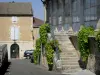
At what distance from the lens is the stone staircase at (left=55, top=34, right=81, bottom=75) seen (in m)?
23.1

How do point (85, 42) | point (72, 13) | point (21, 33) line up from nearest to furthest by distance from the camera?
point (85, 42), point (72, 13), point (21, 33)

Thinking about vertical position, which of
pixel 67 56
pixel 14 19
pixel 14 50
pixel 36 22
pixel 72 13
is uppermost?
pixel 14 19

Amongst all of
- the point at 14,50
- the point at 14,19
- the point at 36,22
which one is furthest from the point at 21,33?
the point at 36,22

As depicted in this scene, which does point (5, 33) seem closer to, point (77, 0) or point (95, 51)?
point (77, 0)

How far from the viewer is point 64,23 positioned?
3216cm

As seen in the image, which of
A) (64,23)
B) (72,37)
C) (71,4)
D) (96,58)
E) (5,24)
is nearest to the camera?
(96,58)

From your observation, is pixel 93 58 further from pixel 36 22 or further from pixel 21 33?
pixel 36 22

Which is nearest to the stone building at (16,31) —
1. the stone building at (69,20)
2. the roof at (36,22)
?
the roof at (36,22)

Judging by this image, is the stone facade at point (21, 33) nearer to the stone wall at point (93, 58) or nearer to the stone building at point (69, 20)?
the stone building at point (69, 20)

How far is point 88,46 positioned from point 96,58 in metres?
1.54

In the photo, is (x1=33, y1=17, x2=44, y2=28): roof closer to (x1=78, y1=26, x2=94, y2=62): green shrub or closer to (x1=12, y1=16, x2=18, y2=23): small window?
(x1=12, y1=16, x2=18, y2=23): small window

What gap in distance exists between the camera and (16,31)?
64.4 m

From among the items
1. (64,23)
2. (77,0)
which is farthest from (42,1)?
(77,0)

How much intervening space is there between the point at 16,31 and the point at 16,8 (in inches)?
206
